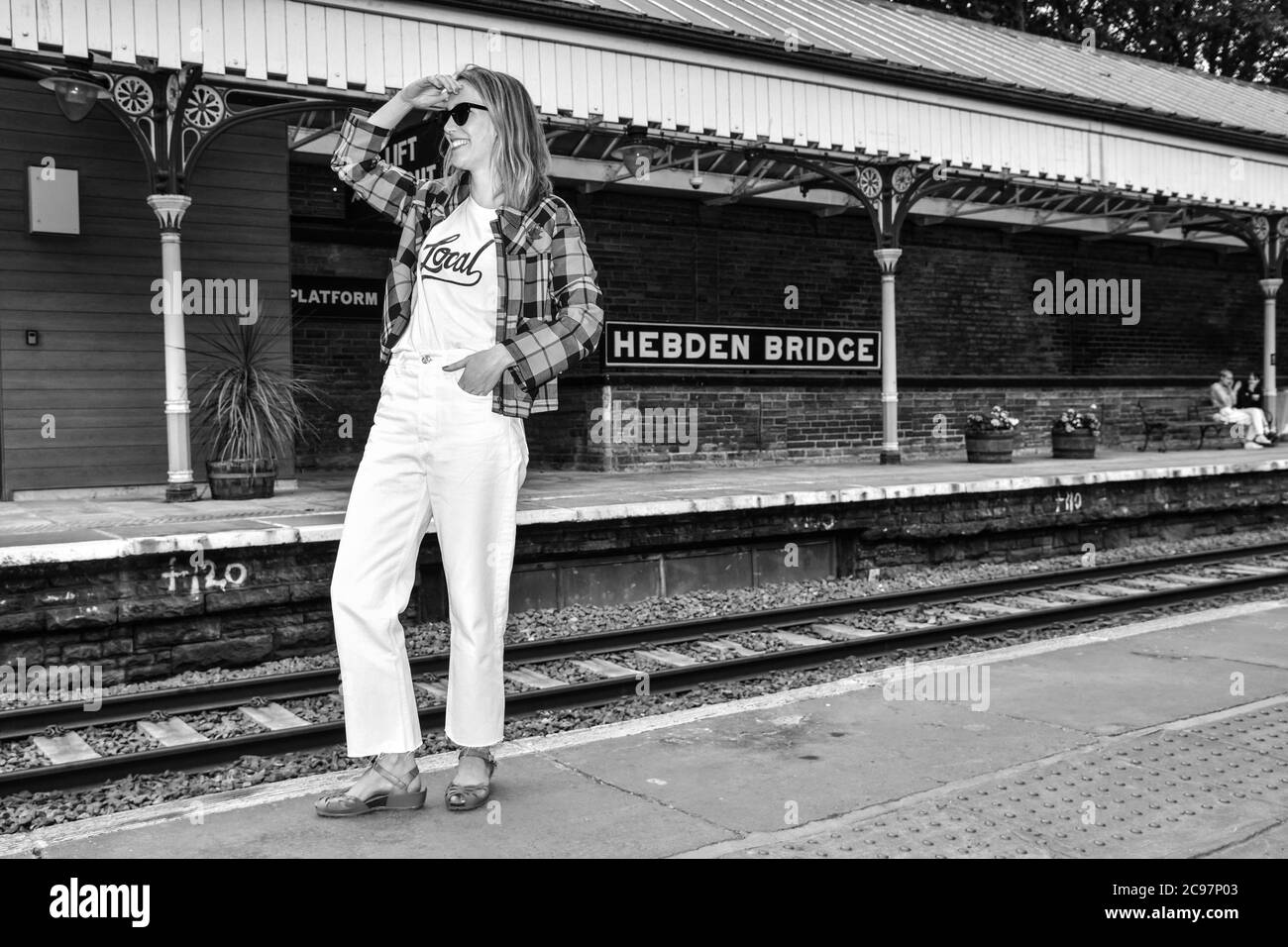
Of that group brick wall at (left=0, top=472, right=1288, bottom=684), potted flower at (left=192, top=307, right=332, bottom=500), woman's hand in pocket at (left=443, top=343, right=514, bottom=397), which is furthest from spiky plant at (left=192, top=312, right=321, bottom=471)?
woman's hand in pocket at (left=443, top=343, right=514, bottom=397)

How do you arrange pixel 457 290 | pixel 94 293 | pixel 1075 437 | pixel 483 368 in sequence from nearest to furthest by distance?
pixel 483 368 → pixel 457 290 → pixel 94 293 → pixel 1075 437

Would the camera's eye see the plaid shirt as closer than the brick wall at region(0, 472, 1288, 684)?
Yes

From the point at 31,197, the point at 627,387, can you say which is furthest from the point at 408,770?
the point at 627,387

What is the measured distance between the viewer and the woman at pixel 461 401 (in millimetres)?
3451

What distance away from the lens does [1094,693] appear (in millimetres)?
5410

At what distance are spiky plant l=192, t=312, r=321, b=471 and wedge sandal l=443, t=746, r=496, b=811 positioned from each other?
5.70 metres

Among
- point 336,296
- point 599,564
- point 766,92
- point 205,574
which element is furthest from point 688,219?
point 205,574

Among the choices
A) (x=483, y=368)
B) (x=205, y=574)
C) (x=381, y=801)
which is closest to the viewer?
(x=483, y=368)

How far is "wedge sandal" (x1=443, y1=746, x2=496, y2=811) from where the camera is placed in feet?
12.0

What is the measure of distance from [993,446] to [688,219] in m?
4.67

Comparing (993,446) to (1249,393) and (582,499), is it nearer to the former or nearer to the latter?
(582,499)

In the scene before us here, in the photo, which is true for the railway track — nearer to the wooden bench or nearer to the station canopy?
the station canopy

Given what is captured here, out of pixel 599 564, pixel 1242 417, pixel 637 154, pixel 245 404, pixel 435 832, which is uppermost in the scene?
pixel 637 154

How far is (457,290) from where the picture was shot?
137 inches
